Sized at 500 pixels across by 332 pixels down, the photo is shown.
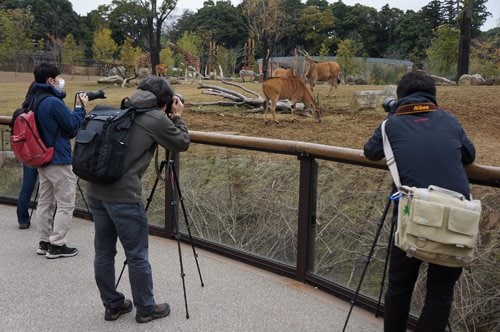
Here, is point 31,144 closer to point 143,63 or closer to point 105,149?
point 105,149

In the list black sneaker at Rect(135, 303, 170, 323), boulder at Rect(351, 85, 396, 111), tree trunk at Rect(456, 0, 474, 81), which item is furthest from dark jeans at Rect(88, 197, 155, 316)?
tree trunk at Rect(456, 0, 474, 81)

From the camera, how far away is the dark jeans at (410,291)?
2.93 meters

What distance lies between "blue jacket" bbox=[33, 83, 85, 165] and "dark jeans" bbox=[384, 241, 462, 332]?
323 centimetres

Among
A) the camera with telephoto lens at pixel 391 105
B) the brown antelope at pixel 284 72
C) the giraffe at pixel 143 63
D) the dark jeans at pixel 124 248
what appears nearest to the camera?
the camera with telephoto lens at pixel 391 105

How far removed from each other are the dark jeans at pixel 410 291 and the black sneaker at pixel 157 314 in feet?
5.19

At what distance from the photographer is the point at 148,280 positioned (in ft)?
12.0

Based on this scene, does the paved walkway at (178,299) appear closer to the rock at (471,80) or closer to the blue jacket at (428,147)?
the blue jacket at (428,147)

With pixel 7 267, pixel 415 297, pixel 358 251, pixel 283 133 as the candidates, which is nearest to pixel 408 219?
pixel 415 297

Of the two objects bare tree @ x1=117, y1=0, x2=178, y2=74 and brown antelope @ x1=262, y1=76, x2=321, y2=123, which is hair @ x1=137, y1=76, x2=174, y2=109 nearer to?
brown antelope @ x1=262, y1=76, x2=321, y2=123

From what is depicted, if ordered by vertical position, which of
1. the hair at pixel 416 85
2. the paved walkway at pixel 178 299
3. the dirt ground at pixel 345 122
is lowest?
the paved walkway at pixel 178 299

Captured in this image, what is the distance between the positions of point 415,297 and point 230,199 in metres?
2.37

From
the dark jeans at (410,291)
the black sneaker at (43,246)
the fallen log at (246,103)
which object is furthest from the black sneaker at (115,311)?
the fallen log at (246,103)

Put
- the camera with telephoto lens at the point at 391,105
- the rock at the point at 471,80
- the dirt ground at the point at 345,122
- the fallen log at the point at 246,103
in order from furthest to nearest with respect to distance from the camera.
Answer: the rock at the point at 471,80, the fallen log at the point at 246,103, the dirt ground at the point at 345,122, the camera with telephoto lens at the point at 391,105

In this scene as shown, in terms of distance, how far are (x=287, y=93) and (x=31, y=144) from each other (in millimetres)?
8794
